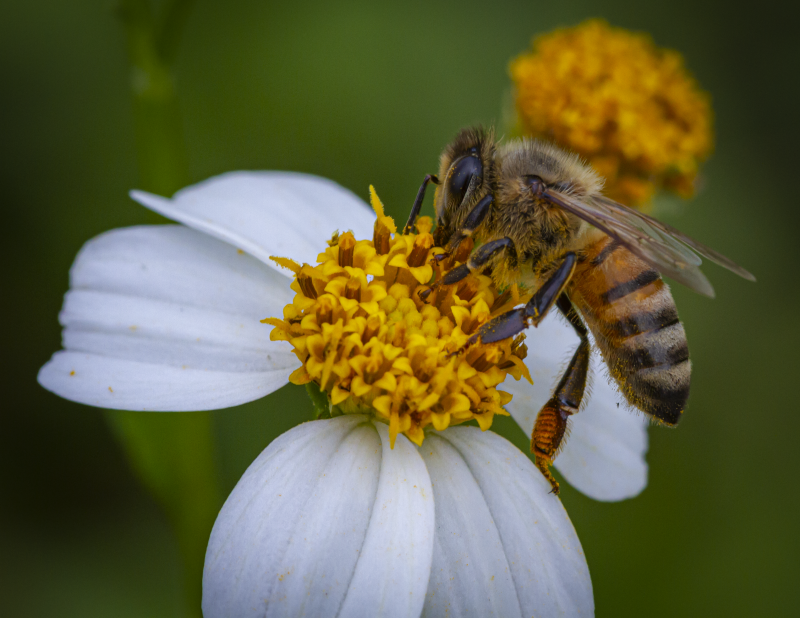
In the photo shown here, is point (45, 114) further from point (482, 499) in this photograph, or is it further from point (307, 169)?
point (482, 499)

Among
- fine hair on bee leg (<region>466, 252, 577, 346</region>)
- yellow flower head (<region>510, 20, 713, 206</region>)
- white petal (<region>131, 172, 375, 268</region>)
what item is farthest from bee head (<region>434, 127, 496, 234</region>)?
yellow flower head (<region>510, 20, 713, 206</region>)

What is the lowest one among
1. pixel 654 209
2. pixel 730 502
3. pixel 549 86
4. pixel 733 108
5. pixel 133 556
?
pixel 133 556

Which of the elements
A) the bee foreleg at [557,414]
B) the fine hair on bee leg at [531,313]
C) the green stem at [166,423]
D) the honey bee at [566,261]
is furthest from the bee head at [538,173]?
the green stem at [166,423]

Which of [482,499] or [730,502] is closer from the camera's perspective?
[482,499]

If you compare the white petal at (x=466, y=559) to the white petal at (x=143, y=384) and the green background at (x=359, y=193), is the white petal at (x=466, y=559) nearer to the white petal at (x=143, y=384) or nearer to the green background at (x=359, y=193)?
the white petal at (x=143, y=384)

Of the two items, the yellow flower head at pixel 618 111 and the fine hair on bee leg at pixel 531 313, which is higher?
the yellow flower head at pixel 618 111

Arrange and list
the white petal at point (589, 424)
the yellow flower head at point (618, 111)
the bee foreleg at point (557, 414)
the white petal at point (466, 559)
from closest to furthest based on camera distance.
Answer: the white petal at point (466, 559)
the bee foreleg at point (557, 414)
the white petal at point (589, 424)
the yellow flower head at point (618, 111)

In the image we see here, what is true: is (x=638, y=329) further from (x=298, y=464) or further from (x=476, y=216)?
(x=298, y=464)

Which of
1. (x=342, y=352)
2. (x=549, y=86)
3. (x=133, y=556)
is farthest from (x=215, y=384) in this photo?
(x=549, y=86)
